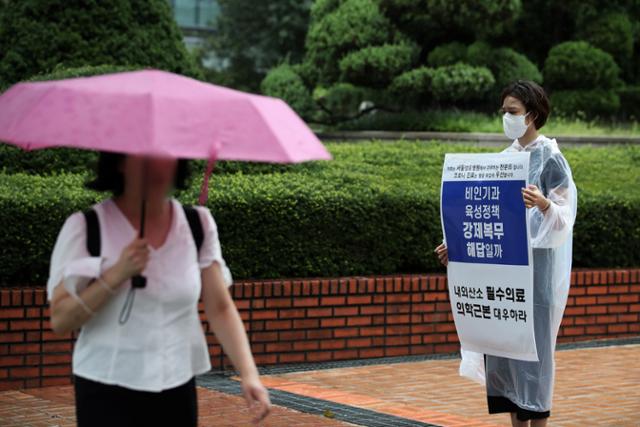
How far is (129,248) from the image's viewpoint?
3.46 metres

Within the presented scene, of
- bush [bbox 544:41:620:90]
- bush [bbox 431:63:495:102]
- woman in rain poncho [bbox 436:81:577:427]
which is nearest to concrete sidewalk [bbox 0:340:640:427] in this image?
woman in rain poncho [bbox 436:81:577:427]

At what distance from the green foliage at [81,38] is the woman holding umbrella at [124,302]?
7.78 metres

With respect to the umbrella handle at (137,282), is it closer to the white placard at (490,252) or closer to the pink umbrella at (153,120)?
the pink umbrella at (153,120)

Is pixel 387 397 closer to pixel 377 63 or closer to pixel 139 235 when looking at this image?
pixel 139 235

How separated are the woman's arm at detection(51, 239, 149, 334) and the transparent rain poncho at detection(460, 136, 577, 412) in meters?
2.85

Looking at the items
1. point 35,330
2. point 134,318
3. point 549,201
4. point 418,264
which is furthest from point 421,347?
point 134,318

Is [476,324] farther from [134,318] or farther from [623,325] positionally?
[623,325]

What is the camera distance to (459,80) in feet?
61.9

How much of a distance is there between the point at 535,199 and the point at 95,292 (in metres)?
2.80

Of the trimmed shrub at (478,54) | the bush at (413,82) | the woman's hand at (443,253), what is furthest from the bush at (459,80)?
the woman's hand at (443,253)

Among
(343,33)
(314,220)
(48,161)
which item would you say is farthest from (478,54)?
(314,220)

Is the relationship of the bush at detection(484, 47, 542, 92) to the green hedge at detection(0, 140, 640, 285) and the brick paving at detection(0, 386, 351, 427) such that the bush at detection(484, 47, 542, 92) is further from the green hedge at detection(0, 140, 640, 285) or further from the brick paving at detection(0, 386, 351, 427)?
the brick paving at detection(0, 386, 351, 427)

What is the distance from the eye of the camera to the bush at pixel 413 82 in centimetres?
1891

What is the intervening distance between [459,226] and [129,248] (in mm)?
2985
